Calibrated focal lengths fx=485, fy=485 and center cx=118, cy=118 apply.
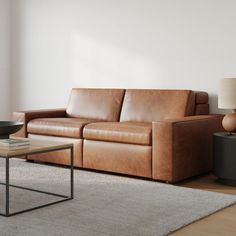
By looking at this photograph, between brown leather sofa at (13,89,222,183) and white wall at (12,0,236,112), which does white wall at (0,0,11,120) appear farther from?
brown leather sofa at (13,89,222,183)

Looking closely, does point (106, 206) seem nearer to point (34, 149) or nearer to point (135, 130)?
point (34, 149)

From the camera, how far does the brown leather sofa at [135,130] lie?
4.08 meters

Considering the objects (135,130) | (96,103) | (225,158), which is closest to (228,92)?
(225,158)

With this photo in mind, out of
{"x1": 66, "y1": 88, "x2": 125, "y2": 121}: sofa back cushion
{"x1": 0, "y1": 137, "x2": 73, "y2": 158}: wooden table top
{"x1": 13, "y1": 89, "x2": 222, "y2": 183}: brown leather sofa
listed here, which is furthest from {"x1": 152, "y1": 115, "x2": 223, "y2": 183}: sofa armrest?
{"x1": 66, "y1": 88, "x2": 125, "y2": 121}: sofa back cushion

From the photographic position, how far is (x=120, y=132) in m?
4.34

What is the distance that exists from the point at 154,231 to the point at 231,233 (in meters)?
0.45

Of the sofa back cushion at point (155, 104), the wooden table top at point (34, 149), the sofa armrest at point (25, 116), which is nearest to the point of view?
the wooden table top at point (34, 149)

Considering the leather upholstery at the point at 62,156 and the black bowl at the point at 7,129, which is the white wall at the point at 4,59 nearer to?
the leather upholstery at the point at 62,156

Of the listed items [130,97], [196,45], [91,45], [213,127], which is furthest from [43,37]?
[213,127]

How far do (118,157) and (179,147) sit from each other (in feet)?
2.04

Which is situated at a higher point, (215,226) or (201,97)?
(201,97)

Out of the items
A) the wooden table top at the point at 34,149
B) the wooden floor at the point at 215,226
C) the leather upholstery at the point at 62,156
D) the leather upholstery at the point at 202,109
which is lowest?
the wooden floor at the point at 215,226

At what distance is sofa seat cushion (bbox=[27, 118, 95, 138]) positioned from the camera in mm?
4727

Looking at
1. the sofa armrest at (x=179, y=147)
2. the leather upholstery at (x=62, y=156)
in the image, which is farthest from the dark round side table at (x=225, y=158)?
the leather upholstery at (x=62, y=156)
